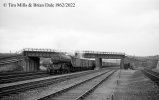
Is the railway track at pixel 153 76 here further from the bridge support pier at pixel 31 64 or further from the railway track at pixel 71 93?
the bridge support pier at pixel 31 64

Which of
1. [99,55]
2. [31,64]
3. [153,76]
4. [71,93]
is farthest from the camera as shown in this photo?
[99,55]

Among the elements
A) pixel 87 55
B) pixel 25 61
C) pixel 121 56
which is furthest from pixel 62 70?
pixel 121 56

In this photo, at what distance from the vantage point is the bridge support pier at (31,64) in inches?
1827

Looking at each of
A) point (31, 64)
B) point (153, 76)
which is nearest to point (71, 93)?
point (153, 76)

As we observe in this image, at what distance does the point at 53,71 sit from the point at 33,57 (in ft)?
68.4

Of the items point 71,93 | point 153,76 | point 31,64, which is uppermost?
point 31,64

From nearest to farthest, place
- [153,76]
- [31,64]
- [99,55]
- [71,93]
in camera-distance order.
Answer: [71,93]
[153,76]
[31,64]
[99,55]

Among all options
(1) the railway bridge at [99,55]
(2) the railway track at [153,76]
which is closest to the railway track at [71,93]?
(2) the railway track at [153,76]

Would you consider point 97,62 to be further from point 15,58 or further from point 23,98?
point 23,98

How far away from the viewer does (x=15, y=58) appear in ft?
141

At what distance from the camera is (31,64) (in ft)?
165

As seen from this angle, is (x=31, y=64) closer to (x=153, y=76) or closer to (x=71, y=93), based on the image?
(x=153, y=76)

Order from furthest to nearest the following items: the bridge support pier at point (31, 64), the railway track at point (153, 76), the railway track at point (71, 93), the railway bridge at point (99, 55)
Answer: the railway bridge at point (99, 55) → the bridge support pier at point (31, 64) → the railway track at point (153, 76) → the railway track at point (71, 93)

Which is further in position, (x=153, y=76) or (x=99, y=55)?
(x=99, y=55)
